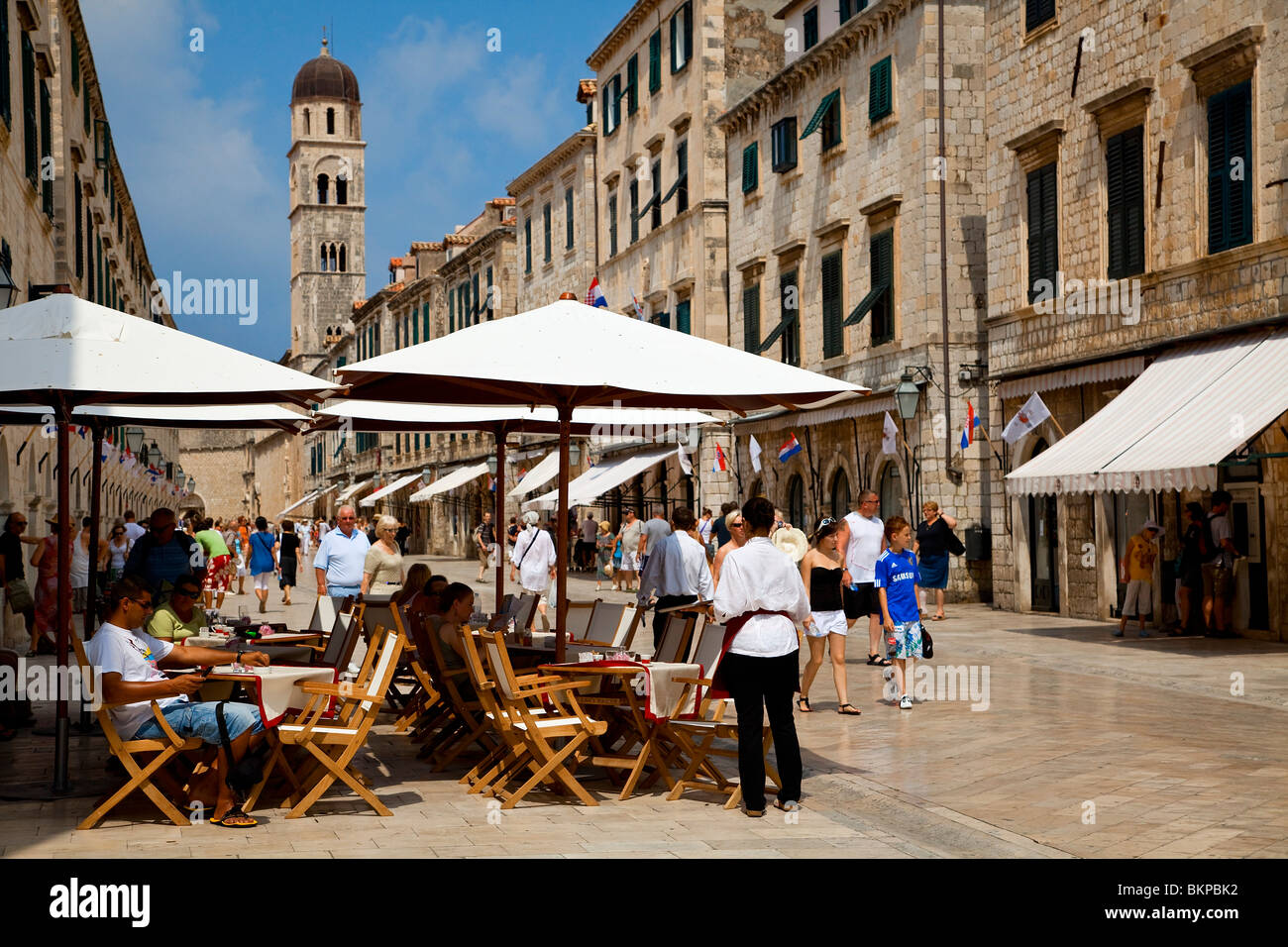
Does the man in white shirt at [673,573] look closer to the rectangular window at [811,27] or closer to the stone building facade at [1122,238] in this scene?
the stone building facade at [1122,238]

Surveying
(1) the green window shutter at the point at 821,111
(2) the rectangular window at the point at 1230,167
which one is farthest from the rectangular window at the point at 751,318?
(2) the rectangular window at the point at 1230,167

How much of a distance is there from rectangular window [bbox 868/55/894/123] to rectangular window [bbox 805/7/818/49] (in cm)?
399

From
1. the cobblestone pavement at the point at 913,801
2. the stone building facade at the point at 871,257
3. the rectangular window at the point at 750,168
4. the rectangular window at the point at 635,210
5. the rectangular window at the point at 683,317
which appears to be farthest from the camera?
the rectangular window at the point at 635,210

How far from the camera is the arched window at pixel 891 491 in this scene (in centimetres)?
2422

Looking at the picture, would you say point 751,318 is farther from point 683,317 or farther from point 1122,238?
point 1122,238

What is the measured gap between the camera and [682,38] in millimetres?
33062

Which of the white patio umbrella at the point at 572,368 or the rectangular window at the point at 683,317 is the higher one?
the rectangular window at the point at 683,317

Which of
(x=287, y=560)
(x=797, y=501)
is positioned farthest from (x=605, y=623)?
(x=797, y=501)

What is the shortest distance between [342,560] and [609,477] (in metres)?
19.4

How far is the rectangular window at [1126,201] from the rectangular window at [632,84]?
63.4ft

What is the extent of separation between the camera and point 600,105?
39.4 meters
